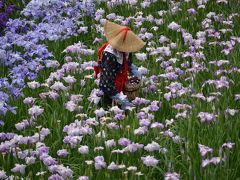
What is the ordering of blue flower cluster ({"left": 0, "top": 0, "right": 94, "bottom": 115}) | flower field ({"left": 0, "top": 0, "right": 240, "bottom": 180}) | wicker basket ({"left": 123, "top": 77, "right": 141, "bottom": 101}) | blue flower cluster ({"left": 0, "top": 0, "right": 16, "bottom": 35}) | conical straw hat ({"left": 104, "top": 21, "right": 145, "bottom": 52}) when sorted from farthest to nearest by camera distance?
1. blue flower cluster ({"left": 0, "top": 0, "right": 16, "bottom": 35})
2. blue flower cluster ({"left": 0, "top": 0, "right": 94, "bottom": 115})
3. wicker basket ({"left": 123, "top": 77, "right": 141, "bottom": 101})
4. conical straw hat ({"left": 104, "top": 21, "right": 145, "bottom": 52})
5. flower field ({"left": 0, "top": 0, "right": 240, "bottom": 180})

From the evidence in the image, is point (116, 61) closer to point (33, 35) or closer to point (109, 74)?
point (109, 74)

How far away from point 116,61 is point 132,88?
368 mm

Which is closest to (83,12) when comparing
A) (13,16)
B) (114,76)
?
(13,16)

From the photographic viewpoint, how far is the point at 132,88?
6.13 m

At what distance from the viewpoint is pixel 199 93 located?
5.75 meters

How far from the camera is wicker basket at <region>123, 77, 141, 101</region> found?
6125 millimetres

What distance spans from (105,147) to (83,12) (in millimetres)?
4770

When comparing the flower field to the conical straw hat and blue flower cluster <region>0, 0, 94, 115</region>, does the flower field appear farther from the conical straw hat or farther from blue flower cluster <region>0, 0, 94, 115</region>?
the conical straw hat

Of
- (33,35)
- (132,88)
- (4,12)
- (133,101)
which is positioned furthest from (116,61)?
(4,12)

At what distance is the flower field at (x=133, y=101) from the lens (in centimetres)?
470

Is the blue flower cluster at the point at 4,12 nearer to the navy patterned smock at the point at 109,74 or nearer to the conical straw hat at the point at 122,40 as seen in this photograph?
the conical straw hat at the point at 122,40

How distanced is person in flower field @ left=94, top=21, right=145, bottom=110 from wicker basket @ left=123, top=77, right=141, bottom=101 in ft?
0.26

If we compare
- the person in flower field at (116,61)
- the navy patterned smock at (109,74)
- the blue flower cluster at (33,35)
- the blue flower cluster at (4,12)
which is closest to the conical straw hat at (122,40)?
the person in flower field at (116,61)

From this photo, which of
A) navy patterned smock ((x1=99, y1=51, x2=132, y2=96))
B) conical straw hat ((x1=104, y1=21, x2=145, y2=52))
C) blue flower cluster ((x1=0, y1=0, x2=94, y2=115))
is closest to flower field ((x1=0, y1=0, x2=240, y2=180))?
blue flower cluster ((x1=0, y1=0, x2=94, y2=115))
